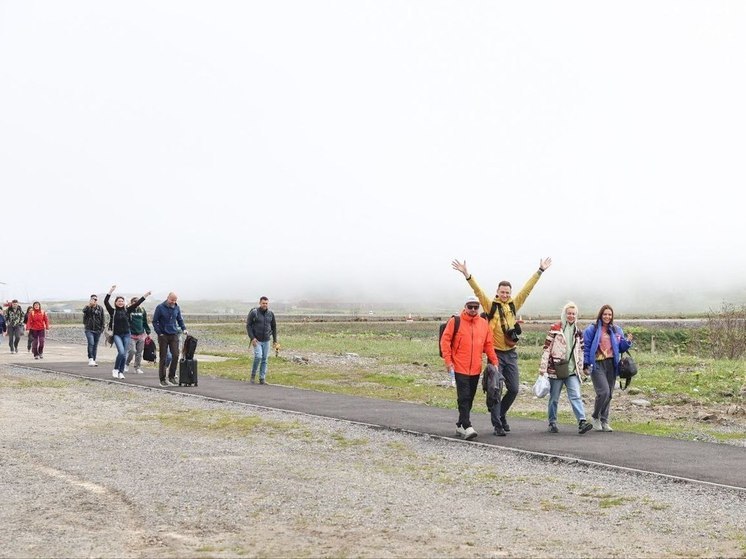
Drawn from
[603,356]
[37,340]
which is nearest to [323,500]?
[603,356]

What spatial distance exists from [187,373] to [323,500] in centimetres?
1469

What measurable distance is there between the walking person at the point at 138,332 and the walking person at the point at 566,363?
1459 centimetres

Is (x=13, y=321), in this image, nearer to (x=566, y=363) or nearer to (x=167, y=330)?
(x=167, y=330)

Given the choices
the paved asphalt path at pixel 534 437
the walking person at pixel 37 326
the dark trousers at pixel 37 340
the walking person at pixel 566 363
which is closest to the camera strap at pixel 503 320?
the walking person at pixel 566 363

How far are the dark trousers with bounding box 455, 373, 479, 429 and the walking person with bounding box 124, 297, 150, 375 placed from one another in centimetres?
1443

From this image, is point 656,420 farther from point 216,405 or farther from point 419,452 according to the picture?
point 216,405

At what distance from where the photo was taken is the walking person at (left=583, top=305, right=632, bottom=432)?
53.7 feet

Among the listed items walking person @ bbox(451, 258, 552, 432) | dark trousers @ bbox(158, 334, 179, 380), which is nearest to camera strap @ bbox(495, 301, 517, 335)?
walking person @ bbox(451, 258, 552, 432)

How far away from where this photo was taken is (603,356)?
16.5m

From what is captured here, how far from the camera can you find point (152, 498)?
10.8 metres

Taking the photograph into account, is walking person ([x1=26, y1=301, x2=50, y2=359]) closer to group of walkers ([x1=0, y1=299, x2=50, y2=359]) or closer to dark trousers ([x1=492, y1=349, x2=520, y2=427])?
group of walkers ([x1=0, y1=299, x2=50, y2=359])

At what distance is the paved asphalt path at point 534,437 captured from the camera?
13.0 meters

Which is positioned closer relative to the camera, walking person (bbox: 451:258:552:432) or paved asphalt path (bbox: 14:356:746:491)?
paved asphalt path (bbox: 14:356:746:491)

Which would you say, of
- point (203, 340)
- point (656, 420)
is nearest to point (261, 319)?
point (656, 420)
